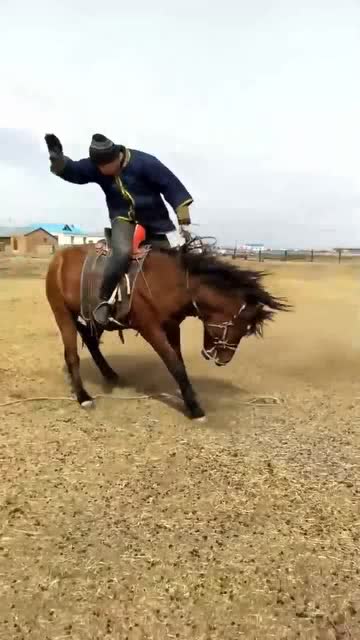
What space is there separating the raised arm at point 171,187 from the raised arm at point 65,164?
0.63 m

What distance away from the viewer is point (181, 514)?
3.85 metres

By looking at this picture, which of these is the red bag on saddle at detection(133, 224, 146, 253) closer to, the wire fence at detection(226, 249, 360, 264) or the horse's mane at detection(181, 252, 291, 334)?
the horse's mane at detection(181, 252, 291, 334)

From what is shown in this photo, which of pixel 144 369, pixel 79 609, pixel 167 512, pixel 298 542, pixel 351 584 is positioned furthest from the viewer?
pixel 144 369

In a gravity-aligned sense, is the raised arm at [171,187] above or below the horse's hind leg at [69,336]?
above

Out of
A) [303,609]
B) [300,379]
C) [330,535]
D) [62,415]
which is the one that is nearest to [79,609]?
[303,609]

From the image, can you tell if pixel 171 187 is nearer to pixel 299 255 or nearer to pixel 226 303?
pixel 226 303

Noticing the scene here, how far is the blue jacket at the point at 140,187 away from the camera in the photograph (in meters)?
6.09

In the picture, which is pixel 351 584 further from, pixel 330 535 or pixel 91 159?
pixel 91 159

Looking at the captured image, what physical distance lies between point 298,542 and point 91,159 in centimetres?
412

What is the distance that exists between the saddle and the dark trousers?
0.06 m

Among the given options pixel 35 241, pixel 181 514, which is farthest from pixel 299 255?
pixel 181 514

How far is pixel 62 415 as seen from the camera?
19.2 feet

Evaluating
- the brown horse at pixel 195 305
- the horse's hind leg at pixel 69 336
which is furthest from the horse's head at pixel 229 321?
the horse's hind leg at pixel 69 336

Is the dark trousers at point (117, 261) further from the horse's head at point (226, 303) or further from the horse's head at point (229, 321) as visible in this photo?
the horse's head at point (229, 321)
